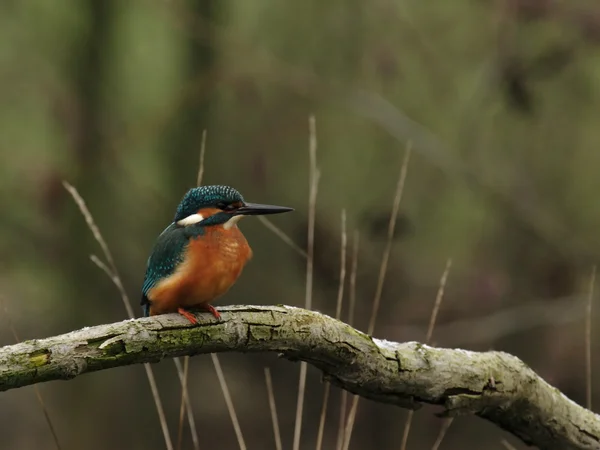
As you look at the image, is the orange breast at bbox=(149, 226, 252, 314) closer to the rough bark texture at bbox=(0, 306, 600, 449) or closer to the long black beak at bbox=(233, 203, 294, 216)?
the long black beak at bbox=(233, 203, 294, 216)

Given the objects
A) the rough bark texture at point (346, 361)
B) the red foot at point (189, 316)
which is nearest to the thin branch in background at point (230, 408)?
the rough bark texture at point (346, 361)

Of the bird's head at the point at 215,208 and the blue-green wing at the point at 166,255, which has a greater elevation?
the bird's head at the point at 215,208

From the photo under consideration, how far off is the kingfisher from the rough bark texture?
219 mm

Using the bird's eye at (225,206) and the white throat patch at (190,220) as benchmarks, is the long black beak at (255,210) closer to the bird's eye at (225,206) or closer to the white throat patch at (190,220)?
the bird's eye at (225,206)

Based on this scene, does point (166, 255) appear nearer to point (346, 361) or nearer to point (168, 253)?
point (168, 253)

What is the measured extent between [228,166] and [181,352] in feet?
20.8

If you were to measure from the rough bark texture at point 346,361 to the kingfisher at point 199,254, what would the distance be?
0.72ft

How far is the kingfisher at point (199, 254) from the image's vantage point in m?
2.68

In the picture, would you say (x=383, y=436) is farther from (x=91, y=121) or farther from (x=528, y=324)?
(x=91, y=121)

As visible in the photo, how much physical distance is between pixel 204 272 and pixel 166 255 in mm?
188

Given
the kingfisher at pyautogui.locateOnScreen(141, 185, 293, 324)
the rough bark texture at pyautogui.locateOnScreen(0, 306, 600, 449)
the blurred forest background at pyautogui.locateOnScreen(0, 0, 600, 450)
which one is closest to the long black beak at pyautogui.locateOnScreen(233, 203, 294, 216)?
the kingfisher at pyautogui.locateOnScreen(141, 185, 293, 324)

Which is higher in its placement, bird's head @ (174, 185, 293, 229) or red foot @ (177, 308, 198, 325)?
bird's head @ (174, 185, 293, 229)

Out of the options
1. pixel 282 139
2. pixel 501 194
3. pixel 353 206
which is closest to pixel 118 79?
pixel 282 139

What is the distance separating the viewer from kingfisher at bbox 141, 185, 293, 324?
105 inches
